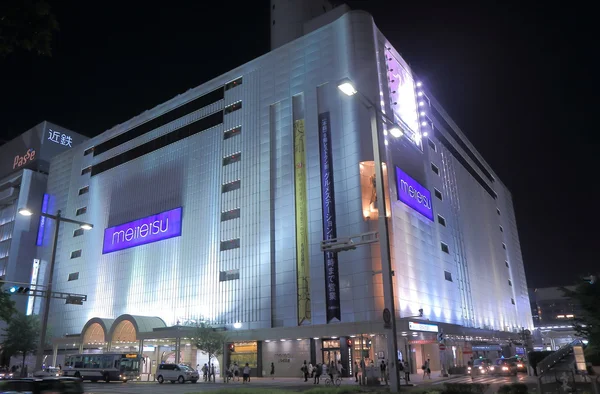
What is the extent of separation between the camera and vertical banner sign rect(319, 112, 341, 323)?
4453cm

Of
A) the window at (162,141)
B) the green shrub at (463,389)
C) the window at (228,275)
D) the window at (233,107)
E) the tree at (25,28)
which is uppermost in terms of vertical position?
the window at (233,107)

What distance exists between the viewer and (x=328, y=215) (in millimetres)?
46781

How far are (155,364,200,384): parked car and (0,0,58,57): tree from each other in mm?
38715

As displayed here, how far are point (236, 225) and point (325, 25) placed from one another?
26.8 meters

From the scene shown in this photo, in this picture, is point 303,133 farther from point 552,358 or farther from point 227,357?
point 552,358

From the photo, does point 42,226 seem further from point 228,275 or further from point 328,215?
point 328,215

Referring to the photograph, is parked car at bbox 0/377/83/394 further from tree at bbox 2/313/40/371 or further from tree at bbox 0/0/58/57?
tree at bbox 2/313/40/371

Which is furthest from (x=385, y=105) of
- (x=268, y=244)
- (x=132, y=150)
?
(x=132, y=150)

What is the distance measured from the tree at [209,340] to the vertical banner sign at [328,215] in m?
12.2

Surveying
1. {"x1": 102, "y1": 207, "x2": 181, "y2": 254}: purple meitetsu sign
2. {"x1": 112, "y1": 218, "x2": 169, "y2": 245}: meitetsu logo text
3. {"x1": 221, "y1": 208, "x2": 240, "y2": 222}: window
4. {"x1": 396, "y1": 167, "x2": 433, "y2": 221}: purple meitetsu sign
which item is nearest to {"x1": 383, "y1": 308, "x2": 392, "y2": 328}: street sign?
{"x1": 396, "y1": 167, "x2": 433, "y2": 221}: purple meitetsu sign

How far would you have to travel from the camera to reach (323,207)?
47312 mm

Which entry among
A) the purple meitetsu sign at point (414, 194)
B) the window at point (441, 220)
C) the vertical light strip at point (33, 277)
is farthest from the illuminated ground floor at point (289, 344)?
the vertical light strip at point (33, 277)

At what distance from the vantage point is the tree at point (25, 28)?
7621 mm

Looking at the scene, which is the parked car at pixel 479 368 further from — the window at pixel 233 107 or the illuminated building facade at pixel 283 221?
the window at pixel 233 107
